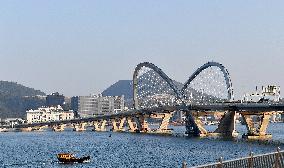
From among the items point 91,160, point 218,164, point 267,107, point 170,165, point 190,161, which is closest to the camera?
point 218,164

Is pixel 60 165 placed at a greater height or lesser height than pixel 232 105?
lesser

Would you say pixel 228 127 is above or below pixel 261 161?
above

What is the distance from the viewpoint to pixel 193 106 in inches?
7781

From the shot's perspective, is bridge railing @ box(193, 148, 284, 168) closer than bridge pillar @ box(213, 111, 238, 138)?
Yes

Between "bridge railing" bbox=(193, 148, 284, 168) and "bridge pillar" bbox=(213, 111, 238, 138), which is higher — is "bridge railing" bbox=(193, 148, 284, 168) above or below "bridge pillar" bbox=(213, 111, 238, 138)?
below

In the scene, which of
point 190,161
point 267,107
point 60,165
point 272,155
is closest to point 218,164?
point 272,155

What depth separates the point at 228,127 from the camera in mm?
190500

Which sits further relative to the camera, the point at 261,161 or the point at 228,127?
the point at 228,127

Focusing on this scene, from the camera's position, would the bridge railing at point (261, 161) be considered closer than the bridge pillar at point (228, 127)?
Yes

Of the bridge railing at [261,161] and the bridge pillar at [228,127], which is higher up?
the bridge pillar at [228,127]

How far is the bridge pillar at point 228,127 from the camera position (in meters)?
186

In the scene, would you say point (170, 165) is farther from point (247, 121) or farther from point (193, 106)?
point (193, 106)

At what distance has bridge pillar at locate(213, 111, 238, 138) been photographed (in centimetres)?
18615

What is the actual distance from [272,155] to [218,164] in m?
5.59
